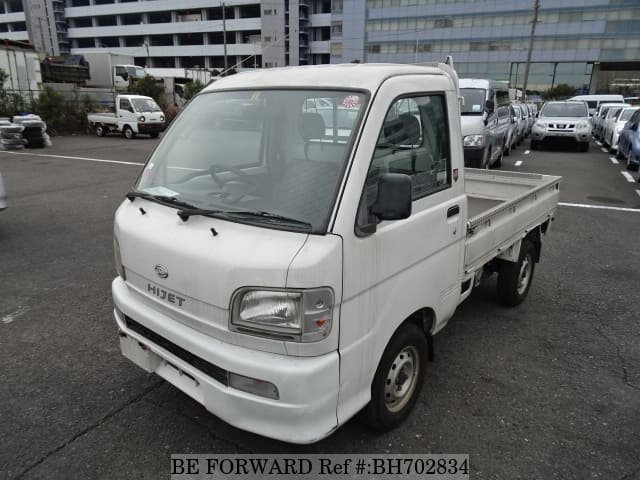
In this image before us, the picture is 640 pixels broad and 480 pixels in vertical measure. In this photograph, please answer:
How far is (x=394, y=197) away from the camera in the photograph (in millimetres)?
2197

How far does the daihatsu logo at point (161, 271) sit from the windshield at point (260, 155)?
0.39 m

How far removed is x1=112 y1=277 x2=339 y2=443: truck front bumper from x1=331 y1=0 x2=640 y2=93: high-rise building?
236ft

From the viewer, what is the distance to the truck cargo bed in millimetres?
3518

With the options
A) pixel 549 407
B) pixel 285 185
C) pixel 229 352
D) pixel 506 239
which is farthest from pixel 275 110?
pixel 549 407

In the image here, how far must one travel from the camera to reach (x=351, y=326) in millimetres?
2271

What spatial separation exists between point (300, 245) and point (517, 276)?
3149mm

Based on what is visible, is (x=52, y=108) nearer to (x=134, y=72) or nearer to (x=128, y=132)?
(x=128, y=132)

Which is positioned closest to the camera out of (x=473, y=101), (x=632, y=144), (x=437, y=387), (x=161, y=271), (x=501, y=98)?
(x=161, y=271)

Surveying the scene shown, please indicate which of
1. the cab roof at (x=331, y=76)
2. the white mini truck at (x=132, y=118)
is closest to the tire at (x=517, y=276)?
the cab roof at (x=331, y=76)

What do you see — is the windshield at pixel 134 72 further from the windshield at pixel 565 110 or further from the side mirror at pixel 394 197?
the side mirror at pixel 394 197

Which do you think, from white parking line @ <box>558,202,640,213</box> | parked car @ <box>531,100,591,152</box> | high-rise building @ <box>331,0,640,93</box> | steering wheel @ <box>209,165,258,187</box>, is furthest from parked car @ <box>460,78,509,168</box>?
high-rise building @ <box>331,0,640,93</box>

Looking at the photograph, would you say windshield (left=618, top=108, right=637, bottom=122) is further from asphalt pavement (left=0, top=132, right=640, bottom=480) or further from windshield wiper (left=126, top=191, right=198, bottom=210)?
windshield wiper (left=126, top=191, right=198, bottom=210)

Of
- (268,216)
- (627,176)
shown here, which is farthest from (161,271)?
(627,176)

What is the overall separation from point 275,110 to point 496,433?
240 cm
